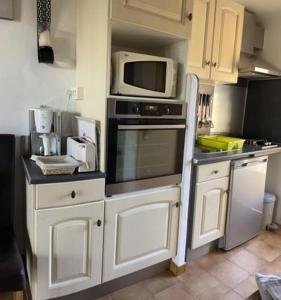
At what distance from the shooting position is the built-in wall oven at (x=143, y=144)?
1.47 metres

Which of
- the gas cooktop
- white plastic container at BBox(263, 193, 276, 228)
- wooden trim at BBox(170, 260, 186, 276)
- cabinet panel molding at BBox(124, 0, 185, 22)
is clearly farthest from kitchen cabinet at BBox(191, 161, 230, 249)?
cabinet panel molding at BBox(124, 0, 185, 22)

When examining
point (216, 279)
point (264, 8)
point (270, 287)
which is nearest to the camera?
point (270, 287)

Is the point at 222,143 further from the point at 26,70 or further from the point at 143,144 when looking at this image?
the point at 26,70

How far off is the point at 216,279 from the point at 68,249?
115 centimetres

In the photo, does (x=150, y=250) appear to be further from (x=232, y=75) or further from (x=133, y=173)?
(x=232, y=75)

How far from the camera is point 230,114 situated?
2.96 meters

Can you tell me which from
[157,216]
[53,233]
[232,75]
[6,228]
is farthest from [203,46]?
[6,228]

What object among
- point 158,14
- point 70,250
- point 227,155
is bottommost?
point 70,250

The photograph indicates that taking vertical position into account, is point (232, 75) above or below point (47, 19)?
below

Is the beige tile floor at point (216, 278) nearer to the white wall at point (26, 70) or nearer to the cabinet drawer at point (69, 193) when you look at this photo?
the cabinet drawer at point (69, 193)

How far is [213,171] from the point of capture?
6.57 feet

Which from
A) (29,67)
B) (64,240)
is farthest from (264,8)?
(64,240)

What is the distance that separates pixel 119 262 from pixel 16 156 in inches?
38.1

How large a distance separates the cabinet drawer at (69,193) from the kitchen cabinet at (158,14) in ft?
2.91
